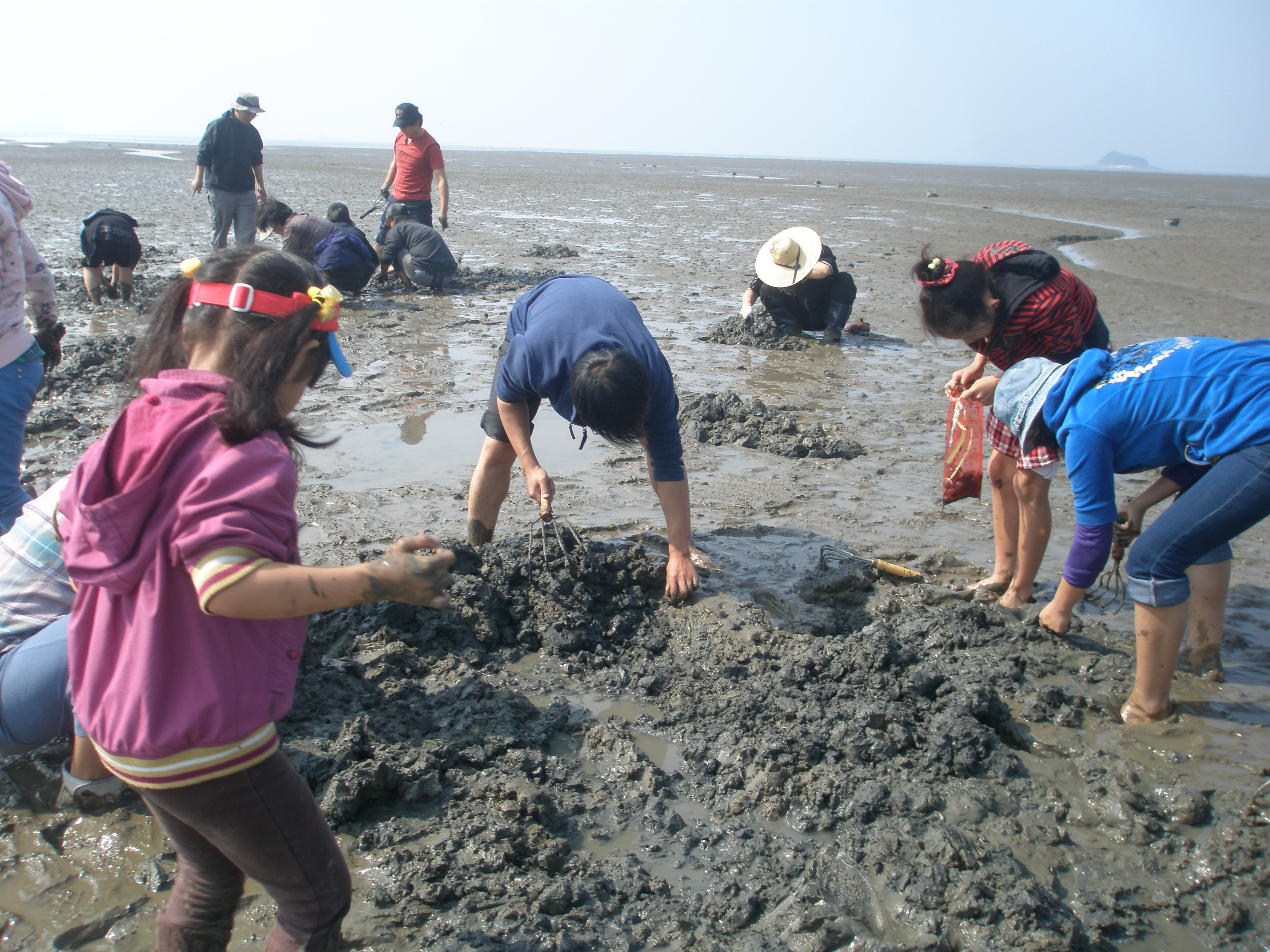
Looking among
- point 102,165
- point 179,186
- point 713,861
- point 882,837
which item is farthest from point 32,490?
point 102,165

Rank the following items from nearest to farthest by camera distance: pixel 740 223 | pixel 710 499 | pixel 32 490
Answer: pixel 32 490 → pixel 710 499 → pixel 740 223

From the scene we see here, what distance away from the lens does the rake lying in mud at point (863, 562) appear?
13.4 feet

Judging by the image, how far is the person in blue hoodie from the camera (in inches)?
107

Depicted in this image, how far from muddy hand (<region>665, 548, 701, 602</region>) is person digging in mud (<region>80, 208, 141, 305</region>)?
7.34 metres

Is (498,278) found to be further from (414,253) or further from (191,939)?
(191,939)

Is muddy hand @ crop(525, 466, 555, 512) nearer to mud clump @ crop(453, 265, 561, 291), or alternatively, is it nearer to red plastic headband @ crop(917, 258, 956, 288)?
Result: red plastic headband @ crop(917, 258, 956, 288)

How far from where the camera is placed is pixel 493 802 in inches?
100

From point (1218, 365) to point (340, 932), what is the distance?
121 inches

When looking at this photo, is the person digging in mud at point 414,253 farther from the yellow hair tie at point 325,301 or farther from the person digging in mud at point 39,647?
the yellow hair tie at point 325,301

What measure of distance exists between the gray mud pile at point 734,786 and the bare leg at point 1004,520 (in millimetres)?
319

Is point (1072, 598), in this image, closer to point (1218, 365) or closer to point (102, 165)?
point (1218, 365)

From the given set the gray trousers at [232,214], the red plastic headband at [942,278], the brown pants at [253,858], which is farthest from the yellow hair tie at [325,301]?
the gray trousers at [232,214]

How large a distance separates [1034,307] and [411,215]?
8258mm

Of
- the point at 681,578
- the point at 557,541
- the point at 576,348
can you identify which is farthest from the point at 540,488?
the point at 681,578
